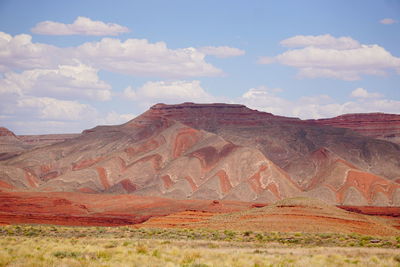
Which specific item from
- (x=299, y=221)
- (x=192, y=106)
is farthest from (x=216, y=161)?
(x=299, y=221)

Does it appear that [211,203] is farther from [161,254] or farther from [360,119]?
[360,119]

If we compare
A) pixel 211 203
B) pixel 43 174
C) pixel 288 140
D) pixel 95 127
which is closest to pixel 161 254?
pixel 211 203

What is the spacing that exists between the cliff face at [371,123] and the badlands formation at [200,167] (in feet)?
0.97

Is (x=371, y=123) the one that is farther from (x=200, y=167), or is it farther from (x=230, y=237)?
(x=230, y=237)

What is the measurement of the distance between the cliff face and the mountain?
448 inches

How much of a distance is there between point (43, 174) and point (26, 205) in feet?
167

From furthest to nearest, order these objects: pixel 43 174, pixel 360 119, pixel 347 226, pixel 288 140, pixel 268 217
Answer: pixel 360 119 < pixel 288 140 < pixel 43 174 < pixel 268 217 < pixel 347 226

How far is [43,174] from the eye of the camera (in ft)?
431

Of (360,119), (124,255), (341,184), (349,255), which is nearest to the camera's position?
(124,255)

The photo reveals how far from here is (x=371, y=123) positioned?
557 feet

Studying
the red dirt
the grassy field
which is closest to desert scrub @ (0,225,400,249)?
the grassy field

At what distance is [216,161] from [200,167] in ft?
12.3

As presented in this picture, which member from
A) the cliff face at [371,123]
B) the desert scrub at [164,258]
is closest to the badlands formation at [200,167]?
the cliff face at [371,123]

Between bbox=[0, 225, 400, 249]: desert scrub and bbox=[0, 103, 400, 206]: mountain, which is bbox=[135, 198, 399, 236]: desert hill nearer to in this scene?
bbox=[0, 225, 400, 249]: desert scrub
